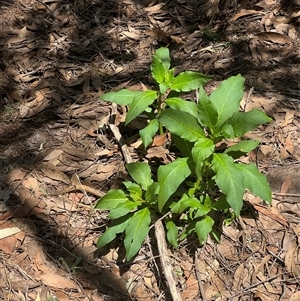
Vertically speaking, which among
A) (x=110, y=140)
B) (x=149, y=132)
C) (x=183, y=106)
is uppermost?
(x=183, y=106)

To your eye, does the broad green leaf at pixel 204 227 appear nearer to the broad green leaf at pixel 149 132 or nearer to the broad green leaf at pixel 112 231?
the broad green leaf at pixel 112 231

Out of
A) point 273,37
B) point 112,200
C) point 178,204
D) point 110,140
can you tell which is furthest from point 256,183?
point 273,37

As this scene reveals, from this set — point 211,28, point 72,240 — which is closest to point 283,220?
point 72,240

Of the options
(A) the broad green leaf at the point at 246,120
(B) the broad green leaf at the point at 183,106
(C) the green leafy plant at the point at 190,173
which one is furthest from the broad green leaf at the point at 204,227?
(B) the broad green leaf at the point at 183,106

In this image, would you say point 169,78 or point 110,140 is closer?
point 169,78

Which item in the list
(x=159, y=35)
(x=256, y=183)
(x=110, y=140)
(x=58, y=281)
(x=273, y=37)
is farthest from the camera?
(x=159, y=35)

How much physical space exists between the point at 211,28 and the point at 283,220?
1.85 m

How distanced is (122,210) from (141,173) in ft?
0.94

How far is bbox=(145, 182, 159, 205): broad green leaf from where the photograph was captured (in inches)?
115

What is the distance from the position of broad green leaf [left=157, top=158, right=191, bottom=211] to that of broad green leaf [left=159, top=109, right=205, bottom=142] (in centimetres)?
18

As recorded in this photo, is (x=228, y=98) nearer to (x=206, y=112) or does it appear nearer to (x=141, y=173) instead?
(x=206, y=112)

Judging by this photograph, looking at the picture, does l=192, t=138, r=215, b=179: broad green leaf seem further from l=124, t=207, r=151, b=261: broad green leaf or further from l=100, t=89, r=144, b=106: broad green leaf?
l=100, t=89, r=144, b=106: broad green leaf

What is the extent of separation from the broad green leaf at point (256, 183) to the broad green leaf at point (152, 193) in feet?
1.58

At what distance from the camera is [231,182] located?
265 centimetres
